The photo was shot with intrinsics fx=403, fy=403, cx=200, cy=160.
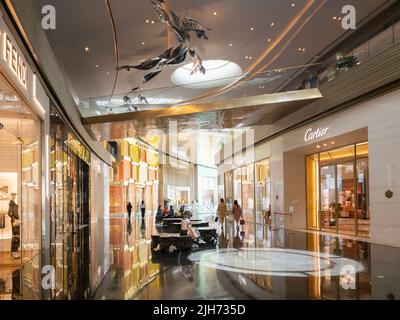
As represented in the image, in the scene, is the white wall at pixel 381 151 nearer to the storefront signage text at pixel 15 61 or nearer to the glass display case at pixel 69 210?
the glass display case at pixel 69 210

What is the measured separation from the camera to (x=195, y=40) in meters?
13.0

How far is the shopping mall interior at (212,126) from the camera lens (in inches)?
267

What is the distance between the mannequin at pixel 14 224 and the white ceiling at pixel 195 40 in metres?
4.92

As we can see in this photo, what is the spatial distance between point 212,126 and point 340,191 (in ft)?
19.2

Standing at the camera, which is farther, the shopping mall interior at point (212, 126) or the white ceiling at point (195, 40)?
the white ceiling at point (195, 40)

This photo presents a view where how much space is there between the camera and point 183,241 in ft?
34.0

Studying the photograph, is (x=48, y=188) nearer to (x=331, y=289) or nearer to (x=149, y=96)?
(x=149, y=96)

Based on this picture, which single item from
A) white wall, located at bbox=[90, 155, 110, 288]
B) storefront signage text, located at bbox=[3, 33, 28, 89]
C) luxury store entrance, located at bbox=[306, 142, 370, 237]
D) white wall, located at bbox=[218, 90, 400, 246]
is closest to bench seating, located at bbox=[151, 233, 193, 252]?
white wall, located at bbox=[90, 155, 110, 288]

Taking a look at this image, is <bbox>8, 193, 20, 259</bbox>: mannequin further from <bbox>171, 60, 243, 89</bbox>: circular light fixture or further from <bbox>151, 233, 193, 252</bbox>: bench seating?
<bbox>171, 60, 243, 89</bbox>: circular light fixture

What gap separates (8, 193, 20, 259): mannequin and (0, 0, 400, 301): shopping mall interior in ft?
0.07

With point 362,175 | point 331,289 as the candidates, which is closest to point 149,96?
point 362,175

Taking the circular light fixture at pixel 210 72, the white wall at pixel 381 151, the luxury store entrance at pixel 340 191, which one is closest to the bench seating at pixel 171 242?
the white wall at pixel 381 151
